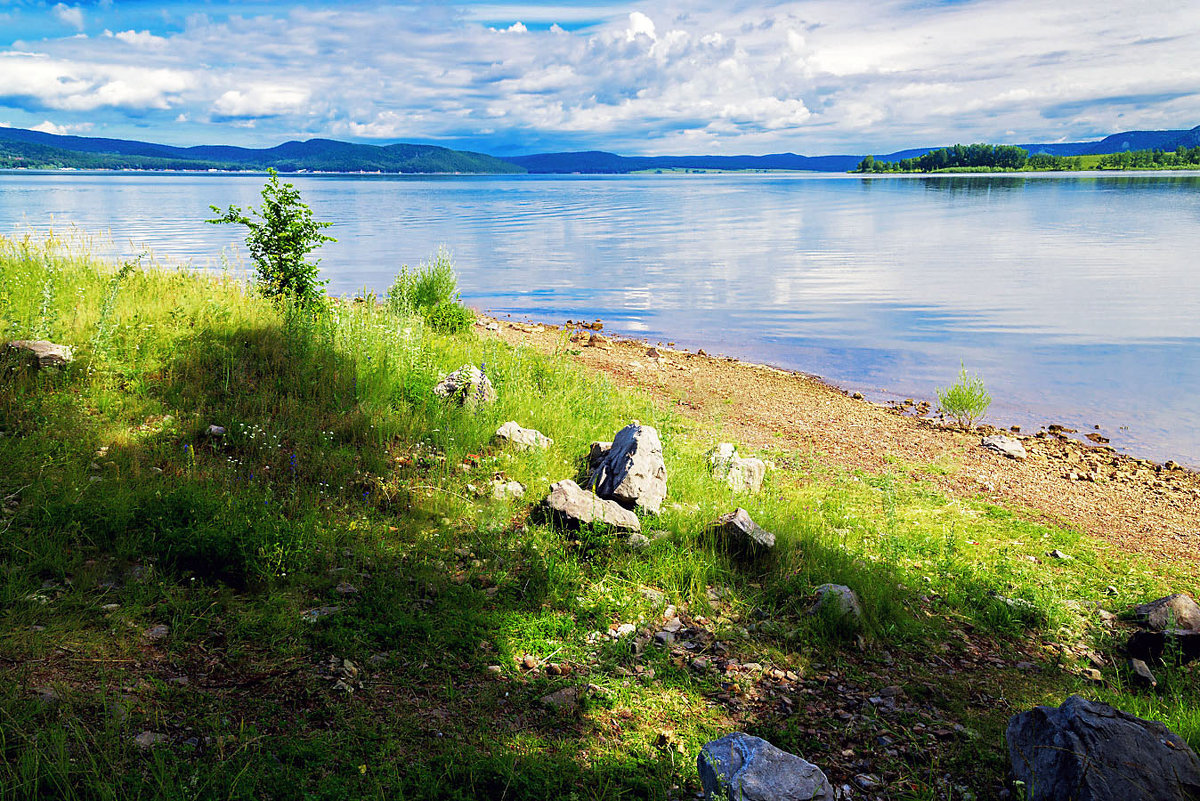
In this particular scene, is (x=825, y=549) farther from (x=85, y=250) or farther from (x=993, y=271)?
(x=993, y=271)

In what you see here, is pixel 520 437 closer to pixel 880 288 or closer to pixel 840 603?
pixel 840 603

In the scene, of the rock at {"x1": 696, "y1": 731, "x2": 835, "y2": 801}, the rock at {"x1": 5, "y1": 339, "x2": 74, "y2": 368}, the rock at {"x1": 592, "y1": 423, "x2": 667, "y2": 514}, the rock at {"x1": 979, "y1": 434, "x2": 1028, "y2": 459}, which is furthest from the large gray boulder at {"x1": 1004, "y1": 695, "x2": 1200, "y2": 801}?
the rock at {"x1": 5, "y1": 339, "x2": 74, "y2": 368}

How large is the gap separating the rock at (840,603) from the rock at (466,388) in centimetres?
451

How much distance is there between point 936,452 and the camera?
35.6 feet

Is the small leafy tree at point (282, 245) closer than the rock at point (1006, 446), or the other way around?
the small leafy tree at point (282, 245)

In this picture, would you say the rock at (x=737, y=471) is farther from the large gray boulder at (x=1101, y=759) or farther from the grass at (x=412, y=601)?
the large gray boulder at (x=1101, y=759)

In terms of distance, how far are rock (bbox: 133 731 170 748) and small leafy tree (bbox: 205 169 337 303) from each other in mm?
8200

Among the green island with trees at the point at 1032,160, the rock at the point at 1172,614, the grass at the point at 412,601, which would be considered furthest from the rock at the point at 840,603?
the green island with trees at the point at 1032,160

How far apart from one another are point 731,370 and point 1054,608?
10245 mm

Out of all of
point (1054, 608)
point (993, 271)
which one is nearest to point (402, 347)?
point (1054, 608)

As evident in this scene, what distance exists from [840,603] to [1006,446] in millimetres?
7505

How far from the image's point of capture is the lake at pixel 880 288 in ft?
51.6

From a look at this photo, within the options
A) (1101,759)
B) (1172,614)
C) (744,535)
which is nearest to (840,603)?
(744,535)

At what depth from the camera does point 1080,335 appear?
1984cm
